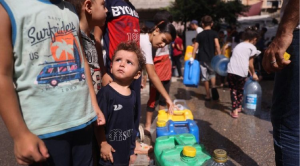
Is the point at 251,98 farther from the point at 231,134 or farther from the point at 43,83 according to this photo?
the point at 43,83

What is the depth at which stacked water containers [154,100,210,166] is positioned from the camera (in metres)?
2.00

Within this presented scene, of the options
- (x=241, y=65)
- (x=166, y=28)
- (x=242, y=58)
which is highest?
(x=166, y=28)

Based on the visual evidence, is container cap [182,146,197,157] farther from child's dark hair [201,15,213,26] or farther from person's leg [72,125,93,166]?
child's dark hair [201,15,213,26]

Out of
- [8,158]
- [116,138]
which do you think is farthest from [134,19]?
[8,158]

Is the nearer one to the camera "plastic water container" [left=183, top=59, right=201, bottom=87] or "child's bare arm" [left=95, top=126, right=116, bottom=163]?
"child's bare arm" [left=95, top=126, right=116, bottom=163]

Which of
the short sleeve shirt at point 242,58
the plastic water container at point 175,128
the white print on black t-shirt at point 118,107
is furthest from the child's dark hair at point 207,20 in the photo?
the white print on black t-shirt at point 118,107

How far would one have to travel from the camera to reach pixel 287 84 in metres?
1.66

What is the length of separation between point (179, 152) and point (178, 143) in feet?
0.75

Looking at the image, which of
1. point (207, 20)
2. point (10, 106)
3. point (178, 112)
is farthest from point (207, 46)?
point (10, 106)

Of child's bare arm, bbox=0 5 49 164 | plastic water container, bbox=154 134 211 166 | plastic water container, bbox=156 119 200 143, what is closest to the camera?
child's bare arm, bbox=0 5 49 164

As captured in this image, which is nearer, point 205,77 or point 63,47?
point 63,47

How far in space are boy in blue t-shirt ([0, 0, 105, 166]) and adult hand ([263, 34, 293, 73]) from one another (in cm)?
121

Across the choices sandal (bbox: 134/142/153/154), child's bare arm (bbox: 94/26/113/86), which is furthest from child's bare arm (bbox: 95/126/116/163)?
sandal (bbox: 134/142/153/154)

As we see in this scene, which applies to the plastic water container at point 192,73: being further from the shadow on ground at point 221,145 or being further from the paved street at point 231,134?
the shadow on ground at point 221,145
